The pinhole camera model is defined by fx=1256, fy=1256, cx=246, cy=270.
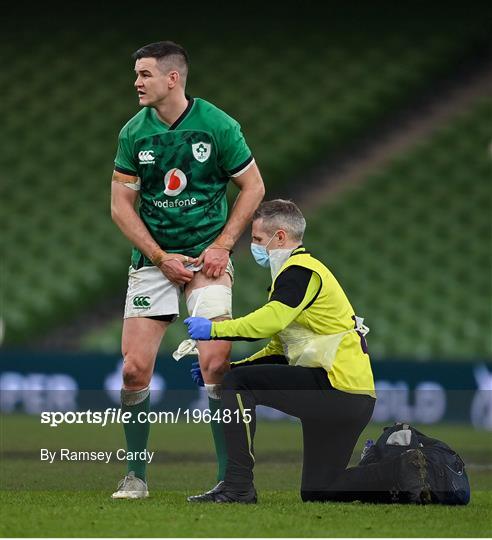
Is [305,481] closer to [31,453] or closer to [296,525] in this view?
[296,525]

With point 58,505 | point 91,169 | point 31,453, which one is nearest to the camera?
point 58,505

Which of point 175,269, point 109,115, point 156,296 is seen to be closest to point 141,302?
point 156,296

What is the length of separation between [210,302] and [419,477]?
1.19 metres

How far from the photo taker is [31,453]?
745 centimetres

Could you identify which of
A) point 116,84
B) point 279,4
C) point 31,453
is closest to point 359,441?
point 31,453

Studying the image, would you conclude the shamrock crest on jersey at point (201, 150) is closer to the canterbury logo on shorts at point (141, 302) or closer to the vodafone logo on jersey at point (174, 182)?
the vodafone logo on jersey at point (174, 182)

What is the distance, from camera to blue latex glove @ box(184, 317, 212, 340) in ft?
16.5

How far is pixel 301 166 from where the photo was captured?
51.9 ft

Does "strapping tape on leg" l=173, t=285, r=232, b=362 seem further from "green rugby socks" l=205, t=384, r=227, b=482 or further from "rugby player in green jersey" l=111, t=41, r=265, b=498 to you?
"green rugby socks" l=205, t=384, r=227, b=482

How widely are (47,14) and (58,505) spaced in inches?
533

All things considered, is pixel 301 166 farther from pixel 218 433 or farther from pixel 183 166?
pixel 218 433

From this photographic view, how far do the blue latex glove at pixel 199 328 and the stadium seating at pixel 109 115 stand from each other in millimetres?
8684

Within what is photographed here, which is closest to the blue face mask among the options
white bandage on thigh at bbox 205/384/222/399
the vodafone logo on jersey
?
the vodafone logo on jersey

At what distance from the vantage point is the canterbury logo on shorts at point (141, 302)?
5.69 metres
